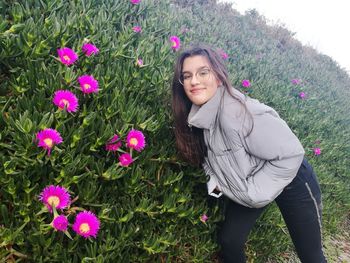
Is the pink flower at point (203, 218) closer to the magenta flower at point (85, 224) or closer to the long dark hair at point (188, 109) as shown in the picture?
the long dark hair at point (188, 109)

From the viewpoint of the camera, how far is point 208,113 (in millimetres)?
1880

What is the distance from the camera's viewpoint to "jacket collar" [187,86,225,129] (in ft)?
6.17

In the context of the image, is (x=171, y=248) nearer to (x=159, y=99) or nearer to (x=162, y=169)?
(x=162, y=169)

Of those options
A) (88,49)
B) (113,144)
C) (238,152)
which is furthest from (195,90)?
(88,49)

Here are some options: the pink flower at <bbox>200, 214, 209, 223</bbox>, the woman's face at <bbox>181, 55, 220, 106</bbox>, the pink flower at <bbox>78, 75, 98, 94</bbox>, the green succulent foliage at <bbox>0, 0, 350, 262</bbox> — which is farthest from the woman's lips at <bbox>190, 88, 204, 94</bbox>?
the pink flower at <bbox>200, 214, 209, 223</bbox>

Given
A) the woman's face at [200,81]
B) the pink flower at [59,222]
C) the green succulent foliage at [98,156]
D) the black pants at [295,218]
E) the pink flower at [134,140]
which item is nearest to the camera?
the pink flower at [59,222]

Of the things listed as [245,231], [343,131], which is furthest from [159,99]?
[343,131]

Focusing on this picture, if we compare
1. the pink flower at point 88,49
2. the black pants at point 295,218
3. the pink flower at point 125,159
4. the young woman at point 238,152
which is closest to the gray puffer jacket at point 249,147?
the young woman at point 238,152

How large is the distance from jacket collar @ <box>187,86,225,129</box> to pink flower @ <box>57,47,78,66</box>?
70cm

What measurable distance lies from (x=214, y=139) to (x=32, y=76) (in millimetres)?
976

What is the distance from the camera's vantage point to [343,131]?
508 centimetres

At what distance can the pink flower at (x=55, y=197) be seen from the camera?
145cm

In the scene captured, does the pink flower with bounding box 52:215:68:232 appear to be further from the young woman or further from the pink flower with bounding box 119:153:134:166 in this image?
the young woman

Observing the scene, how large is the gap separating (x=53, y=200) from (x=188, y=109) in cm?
96
